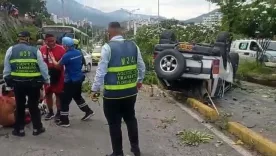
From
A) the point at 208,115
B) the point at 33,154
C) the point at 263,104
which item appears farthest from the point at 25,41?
the point at 263,104

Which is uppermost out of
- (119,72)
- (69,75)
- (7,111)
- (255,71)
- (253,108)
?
(119,72)

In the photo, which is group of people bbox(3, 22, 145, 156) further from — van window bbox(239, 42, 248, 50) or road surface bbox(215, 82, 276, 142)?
van window bbox(239, 42, 248, 50)

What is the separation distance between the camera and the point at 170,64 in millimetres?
9242

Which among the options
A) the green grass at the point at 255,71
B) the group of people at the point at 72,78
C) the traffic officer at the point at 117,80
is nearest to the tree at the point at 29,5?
the green grass at the point at 255,71

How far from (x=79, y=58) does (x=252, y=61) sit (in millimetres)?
16927

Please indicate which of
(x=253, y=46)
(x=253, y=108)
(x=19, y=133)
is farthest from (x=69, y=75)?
(x=253, y=46)

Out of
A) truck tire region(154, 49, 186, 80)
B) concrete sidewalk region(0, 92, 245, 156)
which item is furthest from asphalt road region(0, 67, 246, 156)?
truck tire region(154, 49, 186, 80)

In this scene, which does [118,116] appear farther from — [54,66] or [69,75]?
[54,66]

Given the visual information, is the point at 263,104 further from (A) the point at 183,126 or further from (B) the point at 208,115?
(A) the point at 183,126

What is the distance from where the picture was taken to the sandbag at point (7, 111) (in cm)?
666

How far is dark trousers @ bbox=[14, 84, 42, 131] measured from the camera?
6297 mm

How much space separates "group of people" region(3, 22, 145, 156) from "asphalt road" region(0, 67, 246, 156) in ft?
0.90

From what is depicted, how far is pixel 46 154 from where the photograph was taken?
548cm

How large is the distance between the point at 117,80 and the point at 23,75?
187cm
